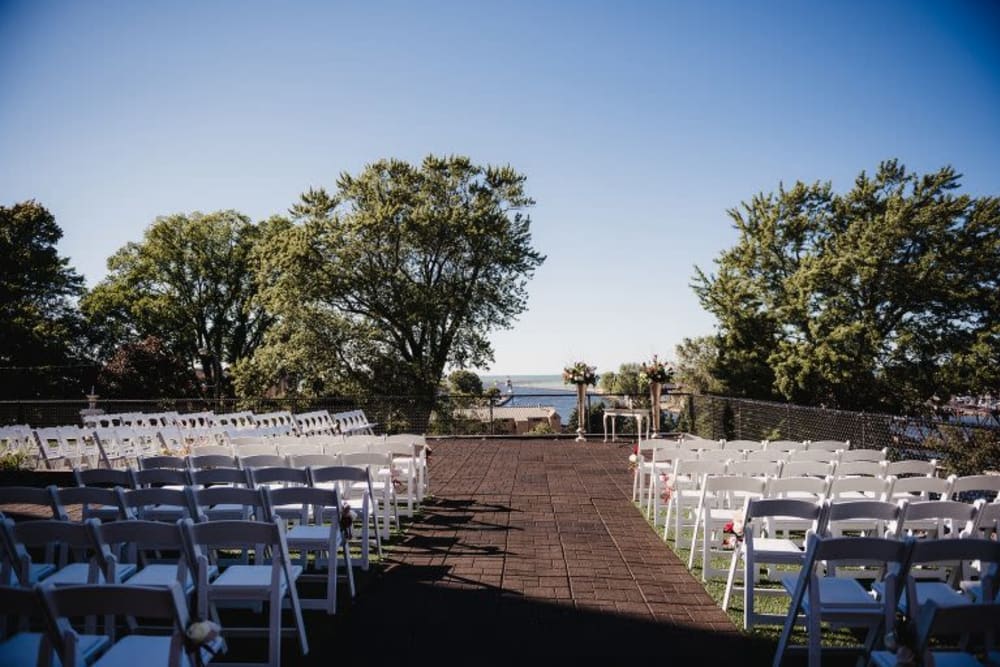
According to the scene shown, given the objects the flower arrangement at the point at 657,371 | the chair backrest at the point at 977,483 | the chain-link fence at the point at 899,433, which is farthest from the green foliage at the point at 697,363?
the chair backrest at the point at 977,483

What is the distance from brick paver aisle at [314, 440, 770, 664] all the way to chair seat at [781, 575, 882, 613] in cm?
50

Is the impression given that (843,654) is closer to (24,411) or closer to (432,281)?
(24,411)

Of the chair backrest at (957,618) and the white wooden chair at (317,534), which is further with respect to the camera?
the white wooden chair at (317,534)

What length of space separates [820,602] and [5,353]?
116ft

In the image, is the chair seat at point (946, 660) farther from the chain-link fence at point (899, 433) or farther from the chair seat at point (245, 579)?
the chain-link fence at point (899, 433)

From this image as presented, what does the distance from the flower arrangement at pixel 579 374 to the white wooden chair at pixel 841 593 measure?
45.0 ft

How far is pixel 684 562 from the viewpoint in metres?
5.76

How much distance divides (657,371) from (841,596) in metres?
11.7

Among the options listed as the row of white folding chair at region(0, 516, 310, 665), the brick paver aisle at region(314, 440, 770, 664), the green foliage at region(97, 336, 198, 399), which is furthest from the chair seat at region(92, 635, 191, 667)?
the green foliage at region(97, 336, 198, 399)

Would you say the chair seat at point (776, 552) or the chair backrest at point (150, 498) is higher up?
the chair backrest at point (150, 498)

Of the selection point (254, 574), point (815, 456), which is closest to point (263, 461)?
point (254, 574)

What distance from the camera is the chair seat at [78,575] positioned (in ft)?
11.9

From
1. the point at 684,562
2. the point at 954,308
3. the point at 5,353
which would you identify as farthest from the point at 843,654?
the point at 5,353

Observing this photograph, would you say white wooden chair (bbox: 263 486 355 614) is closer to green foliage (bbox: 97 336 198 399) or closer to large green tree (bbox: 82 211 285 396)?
green foliage (bbox: 97 336 198 399)
